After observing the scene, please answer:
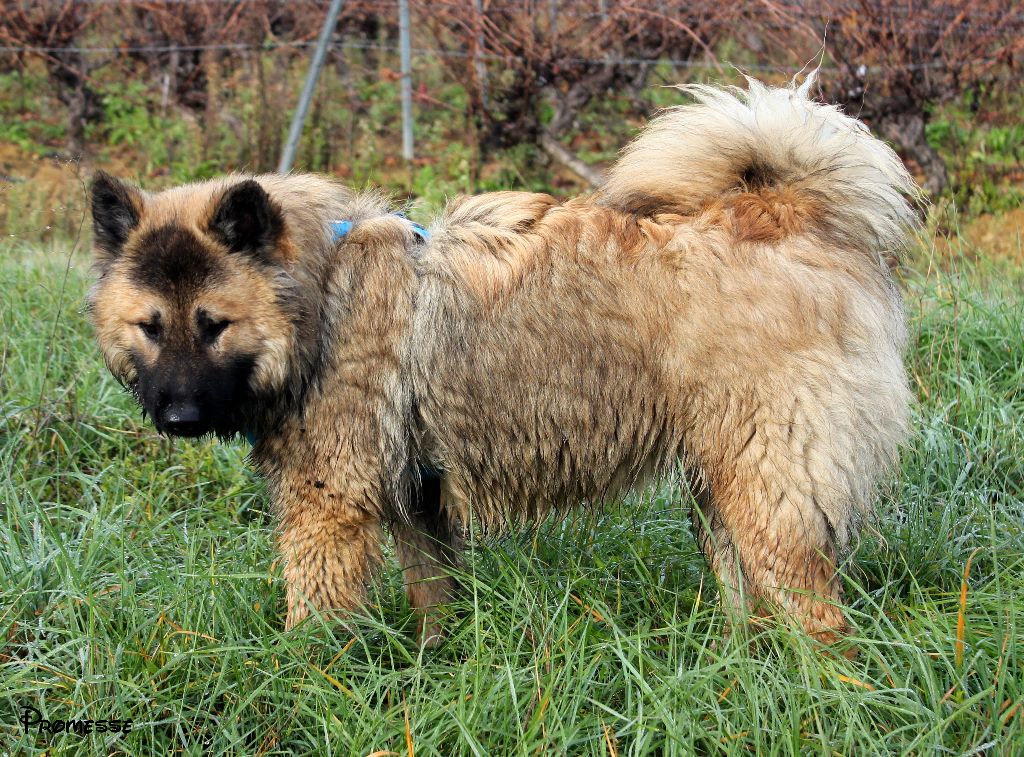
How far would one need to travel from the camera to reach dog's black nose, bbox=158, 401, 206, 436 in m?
3.17

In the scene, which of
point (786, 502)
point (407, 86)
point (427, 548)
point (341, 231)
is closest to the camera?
point (786, 502)

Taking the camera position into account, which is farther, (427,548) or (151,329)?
(427,548)

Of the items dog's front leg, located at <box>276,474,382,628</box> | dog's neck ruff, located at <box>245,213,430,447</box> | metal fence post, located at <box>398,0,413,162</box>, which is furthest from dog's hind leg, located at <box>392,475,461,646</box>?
metal fence post, located at <box>398,0,413,162</box>

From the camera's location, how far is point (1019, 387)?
4.74m

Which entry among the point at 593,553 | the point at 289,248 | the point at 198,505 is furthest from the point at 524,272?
the point at 198,505

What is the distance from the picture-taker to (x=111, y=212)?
3.30m

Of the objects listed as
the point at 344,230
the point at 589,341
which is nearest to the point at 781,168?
the point at 589,341

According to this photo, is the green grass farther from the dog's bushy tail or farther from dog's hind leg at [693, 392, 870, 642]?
the dog's bushy tail

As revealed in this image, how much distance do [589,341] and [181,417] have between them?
143 cm

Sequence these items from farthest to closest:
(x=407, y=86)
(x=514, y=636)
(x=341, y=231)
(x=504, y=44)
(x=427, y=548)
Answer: (x=407, y=86), (x=504, y=44), (x=427, y=548), (x=341, y=231), (x=514, y=636)

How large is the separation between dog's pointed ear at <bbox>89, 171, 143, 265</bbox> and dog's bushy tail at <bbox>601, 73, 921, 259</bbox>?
70.1 inches

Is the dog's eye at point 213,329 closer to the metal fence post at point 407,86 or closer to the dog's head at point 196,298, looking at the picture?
the dog's head at point 196,298

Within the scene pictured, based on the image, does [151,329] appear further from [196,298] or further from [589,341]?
[589,341]

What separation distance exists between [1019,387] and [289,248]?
3.69 meters
